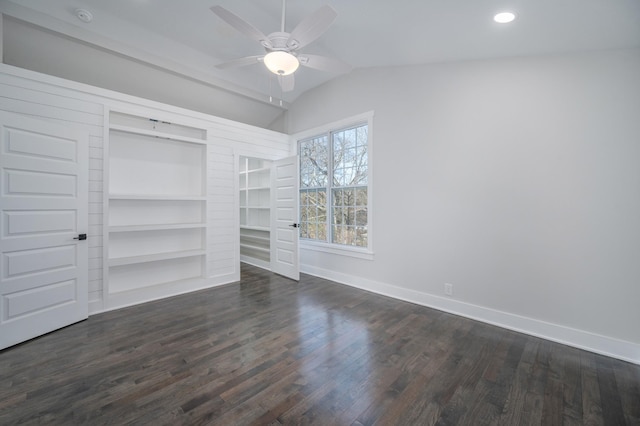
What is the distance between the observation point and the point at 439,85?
343cm

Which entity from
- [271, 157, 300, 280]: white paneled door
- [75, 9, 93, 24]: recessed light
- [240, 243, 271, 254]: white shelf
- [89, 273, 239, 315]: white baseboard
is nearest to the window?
[271, 157, 300, 280]: white paneled door

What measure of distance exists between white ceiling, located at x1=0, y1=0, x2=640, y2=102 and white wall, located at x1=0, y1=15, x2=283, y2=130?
0.19 meters

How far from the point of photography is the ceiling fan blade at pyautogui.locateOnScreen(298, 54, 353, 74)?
2.52 m

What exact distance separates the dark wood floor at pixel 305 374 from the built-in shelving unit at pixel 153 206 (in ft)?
2.38

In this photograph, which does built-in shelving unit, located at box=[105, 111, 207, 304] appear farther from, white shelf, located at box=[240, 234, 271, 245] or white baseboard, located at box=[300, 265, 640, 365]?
white baseboard, located at box=[300, 265, 640, 365]

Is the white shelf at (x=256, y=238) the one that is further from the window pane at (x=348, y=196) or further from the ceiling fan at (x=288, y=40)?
the ceiling fan at (x=288, y=40)

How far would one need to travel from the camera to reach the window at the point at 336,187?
4387 mm

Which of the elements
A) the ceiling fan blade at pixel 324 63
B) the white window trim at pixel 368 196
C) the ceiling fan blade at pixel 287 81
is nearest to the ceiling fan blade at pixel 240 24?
the ceiling fan blade at pixel 324 63

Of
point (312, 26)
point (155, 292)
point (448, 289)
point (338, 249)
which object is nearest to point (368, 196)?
point (338, 249)

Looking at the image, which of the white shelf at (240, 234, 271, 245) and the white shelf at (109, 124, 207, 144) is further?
the white shelf at (240, 234, 271, 245)

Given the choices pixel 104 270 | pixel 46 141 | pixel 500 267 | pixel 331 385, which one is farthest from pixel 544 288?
pixel 46 141

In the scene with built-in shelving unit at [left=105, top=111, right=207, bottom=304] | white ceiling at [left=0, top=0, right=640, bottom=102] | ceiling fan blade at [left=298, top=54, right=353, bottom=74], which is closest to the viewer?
white ceiling at [left=0, top=0, right=640, bottom=102]

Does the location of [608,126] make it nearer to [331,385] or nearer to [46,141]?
[331,385]

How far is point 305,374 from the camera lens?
83.4 inches
